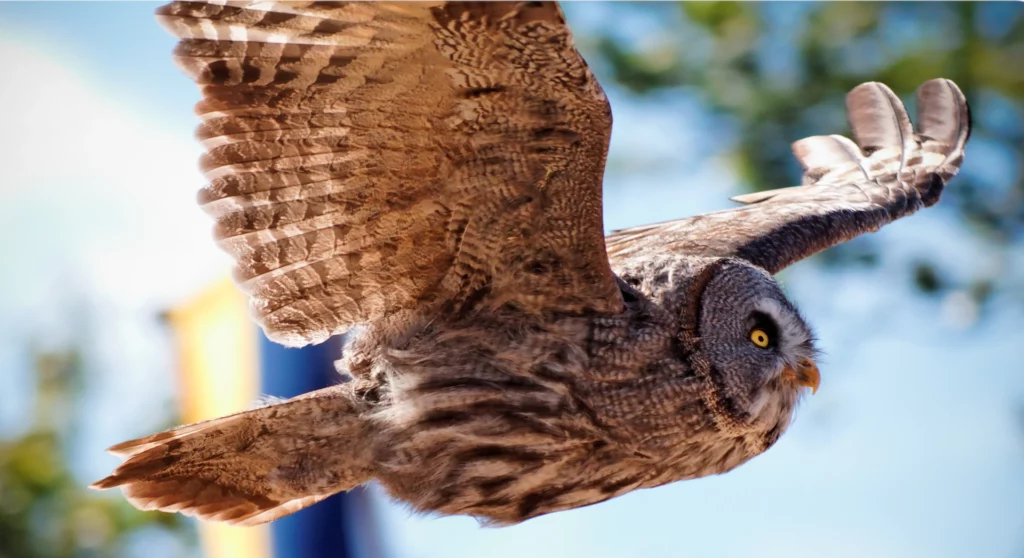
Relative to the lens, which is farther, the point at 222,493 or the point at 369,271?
the point at 222,493

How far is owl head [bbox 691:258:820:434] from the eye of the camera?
3.13m

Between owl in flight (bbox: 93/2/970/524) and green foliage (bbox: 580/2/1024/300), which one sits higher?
green foliage (bbox: 580/2/1024/300)

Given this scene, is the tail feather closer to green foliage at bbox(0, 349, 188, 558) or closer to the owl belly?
the owl belly

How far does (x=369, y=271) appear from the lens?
10.2 ft

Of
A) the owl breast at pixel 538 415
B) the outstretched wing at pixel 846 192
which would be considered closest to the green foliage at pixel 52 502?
the outstretched wing at pixel 846 192

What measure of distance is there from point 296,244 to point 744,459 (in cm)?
144

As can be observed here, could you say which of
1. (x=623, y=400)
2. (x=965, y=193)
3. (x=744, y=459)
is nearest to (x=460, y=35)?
(x=623, y=400)

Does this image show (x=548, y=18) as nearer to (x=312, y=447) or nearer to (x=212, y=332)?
(x=312, y=447)

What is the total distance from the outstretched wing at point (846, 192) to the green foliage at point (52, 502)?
461 centimetres

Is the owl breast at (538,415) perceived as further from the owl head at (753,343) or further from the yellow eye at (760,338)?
the yellow eye at (760,338)

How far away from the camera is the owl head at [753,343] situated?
10.3 feet

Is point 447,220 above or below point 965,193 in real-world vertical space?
below

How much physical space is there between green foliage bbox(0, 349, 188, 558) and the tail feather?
422cm

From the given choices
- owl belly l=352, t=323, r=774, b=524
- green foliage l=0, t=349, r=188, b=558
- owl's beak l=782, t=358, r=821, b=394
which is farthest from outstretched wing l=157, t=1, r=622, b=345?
green foliage l=0, t=349, r=188, b=558
